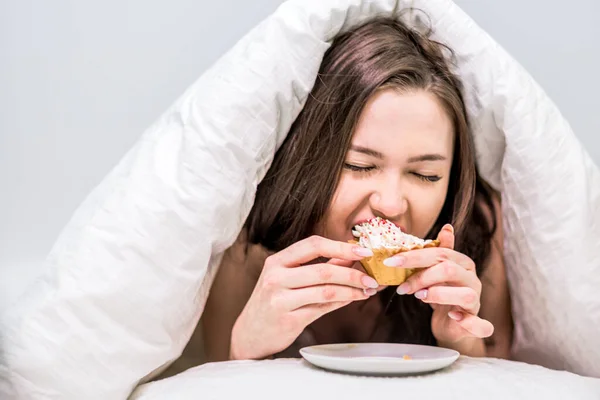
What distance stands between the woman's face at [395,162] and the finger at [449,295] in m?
0.14

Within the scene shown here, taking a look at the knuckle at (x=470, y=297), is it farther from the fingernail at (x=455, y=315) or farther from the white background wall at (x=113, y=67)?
the white background wall at (x=113, y=67)

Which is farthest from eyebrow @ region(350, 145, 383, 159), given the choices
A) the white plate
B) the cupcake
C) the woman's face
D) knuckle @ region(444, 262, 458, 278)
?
the white plate

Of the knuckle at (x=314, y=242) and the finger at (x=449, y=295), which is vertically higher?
the knuckle at (x=314, y=242)

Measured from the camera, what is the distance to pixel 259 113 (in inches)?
44.3

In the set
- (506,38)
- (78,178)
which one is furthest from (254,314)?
(506,38)

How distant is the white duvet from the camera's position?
0.98 metres

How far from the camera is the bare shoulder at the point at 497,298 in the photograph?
4.41 feet

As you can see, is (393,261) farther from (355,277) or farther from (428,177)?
(428,177)

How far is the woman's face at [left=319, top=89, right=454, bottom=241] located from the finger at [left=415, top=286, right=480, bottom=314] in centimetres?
14

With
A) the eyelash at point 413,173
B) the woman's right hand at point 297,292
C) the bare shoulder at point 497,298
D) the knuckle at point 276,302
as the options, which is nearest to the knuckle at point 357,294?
the woman's right hand at point 297,292

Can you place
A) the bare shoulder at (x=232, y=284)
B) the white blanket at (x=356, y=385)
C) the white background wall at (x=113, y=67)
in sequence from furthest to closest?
the white background wall at (x=113, y=67) → the bare shoulder at (x=232, y=284) → the white blanket at (x=356, y=385)

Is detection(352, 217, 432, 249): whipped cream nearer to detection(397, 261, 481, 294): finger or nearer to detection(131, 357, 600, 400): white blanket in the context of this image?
detection(397, 261, 481, 294): finger

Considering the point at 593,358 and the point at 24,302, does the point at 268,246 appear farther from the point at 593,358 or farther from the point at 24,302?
the point at 593,358

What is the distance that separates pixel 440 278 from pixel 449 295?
0.03 meters
